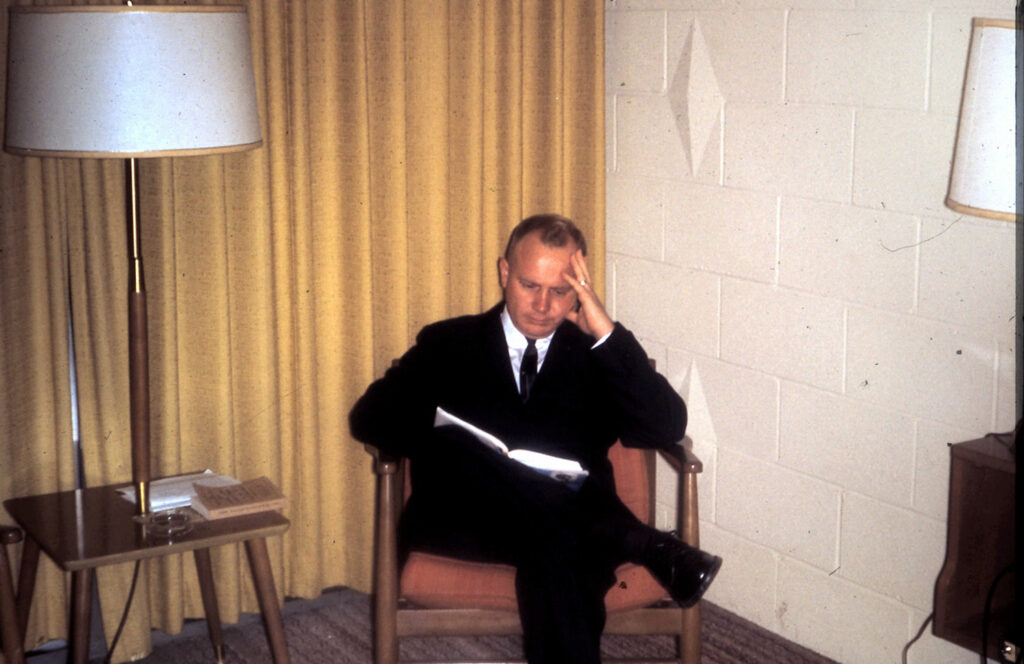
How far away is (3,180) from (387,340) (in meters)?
1.05

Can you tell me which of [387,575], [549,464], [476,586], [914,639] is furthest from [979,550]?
[387,575]

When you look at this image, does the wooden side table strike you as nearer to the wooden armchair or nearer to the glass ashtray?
the glass ashtray

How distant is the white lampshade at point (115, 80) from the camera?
1.99 m

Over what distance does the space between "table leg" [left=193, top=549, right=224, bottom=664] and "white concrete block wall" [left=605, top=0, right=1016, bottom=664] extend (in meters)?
1.37

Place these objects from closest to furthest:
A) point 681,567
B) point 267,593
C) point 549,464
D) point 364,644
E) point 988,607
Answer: point 988,607 → point 681,567 → point 267,593 → point 549,464 → point 364,644

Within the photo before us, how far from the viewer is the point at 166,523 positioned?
232cm

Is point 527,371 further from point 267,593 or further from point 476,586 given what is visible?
point 267,593

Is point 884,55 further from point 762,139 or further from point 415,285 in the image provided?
point 415,285

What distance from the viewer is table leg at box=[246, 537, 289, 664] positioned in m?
2.43

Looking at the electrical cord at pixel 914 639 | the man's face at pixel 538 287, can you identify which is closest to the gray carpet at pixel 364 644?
the electrical cord at pixel 914 639

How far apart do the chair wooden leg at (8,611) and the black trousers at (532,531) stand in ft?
2.68

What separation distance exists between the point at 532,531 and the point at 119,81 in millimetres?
1206

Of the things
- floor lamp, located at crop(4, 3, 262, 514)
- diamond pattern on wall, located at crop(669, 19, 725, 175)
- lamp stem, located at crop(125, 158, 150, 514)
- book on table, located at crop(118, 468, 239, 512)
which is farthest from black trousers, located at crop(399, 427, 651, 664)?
diamond pattern on wall, located at crop(669, 19, 725, 175)

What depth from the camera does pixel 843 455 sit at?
2.84 meters
